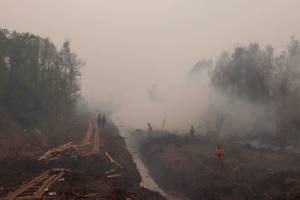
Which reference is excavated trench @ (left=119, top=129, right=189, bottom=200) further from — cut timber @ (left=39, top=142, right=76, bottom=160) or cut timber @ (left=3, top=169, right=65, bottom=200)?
cut timber @ (left=3, top=169, right=65, bottom=200)

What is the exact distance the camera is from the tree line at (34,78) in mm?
65125

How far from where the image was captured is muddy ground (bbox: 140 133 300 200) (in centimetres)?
3531

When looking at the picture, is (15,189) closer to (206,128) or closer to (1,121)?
(1,121)

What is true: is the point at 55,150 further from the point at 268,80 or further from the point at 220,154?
the point at 268,80

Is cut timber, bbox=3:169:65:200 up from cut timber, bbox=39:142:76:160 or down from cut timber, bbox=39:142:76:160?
down

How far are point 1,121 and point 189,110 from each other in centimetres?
4419

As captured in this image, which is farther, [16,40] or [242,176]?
[16,40]

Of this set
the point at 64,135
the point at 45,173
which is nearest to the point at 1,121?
the point at 64,135

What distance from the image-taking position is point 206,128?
73812 mm

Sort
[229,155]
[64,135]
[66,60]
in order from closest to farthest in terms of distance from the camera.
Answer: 1. [229,155]
2. [64,135]
3. [66,60]

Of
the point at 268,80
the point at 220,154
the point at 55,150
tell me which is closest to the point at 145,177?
the point at 220,154

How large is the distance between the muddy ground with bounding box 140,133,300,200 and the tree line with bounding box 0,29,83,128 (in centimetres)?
1880

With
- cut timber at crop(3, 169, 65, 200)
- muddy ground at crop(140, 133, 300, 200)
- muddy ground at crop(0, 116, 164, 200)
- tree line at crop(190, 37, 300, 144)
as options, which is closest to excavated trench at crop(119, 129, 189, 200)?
muddy ground at crop(140, 133, 300, 200)

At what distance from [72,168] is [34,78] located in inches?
1299
